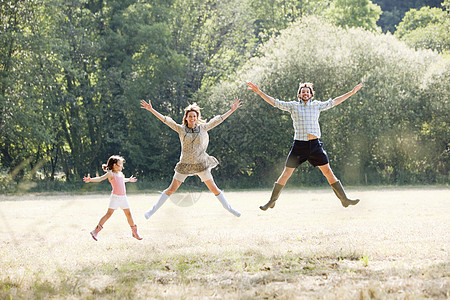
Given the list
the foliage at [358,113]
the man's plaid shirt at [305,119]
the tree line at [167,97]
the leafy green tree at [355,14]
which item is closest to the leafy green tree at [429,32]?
the leafy green tree at [355,14]

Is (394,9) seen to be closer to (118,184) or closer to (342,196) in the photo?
(342,196)

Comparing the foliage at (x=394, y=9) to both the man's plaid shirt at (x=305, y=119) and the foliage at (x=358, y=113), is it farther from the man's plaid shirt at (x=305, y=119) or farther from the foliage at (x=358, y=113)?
the man's plaid shirt at (x=305, y=119)

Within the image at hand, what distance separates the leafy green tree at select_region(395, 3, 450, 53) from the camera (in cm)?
4416

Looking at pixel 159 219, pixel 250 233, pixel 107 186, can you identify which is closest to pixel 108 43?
pixel 107 186

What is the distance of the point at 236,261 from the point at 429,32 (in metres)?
42.9

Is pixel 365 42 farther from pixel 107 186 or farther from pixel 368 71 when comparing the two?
pixel 107 186

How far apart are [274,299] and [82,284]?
2112mm

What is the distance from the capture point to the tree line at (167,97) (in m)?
30.6

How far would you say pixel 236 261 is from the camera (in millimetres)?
7125

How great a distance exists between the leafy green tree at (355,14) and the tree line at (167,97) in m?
11.2

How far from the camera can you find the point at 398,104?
103ft

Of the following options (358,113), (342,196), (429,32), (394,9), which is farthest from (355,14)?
(342,196)

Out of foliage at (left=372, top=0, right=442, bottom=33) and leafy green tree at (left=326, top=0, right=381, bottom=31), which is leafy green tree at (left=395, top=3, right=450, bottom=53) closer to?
leafy green tree at (left=326, top=0, right=381, bottom=31)

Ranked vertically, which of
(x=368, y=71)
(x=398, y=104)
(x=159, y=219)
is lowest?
(x=159, y=219)
